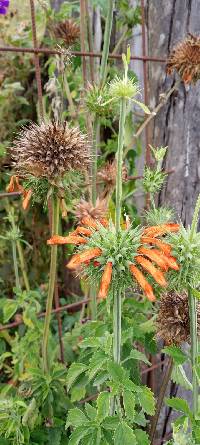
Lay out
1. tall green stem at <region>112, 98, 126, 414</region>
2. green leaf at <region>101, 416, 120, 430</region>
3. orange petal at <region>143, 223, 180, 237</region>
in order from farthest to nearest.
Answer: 1. green leaf at <region>101, 416, 120, 430</region>
2. orange petal at <region>143, 223, 180, 237</region>
3. tall green stem at <region>112, 98, 126, 414</region>

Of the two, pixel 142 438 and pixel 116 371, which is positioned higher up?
pixel 116 371

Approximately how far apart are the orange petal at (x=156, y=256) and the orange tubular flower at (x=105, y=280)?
0.20ft

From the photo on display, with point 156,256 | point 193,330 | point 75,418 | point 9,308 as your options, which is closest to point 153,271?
point 156,256

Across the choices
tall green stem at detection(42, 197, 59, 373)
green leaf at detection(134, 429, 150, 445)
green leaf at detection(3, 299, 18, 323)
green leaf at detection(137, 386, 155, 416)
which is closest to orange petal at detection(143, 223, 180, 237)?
tall green stem at detection(42, 197, 59, 373)

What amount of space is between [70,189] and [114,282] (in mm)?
243

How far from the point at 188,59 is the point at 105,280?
850 millimetres

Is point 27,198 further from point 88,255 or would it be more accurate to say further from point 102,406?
point 102,406

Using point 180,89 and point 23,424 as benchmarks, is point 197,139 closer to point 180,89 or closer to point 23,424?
point 180,89

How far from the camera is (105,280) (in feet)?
2.65

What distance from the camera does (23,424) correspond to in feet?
4.07

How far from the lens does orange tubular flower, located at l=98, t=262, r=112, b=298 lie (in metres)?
0.80

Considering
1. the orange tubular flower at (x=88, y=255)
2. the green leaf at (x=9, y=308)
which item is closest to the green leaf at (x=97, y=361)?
the orange tubular flower at (x=88, y=255)

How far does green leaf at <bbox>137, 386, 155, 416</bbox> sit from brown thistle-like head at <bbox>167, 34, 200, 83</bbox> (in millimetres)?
838

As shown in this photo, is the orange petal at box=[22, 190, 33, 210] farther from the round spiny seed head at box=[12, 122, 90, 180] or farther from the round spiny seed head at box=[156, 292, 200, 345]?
the round spiny seed head at box=[156, 292, 200, 345]
